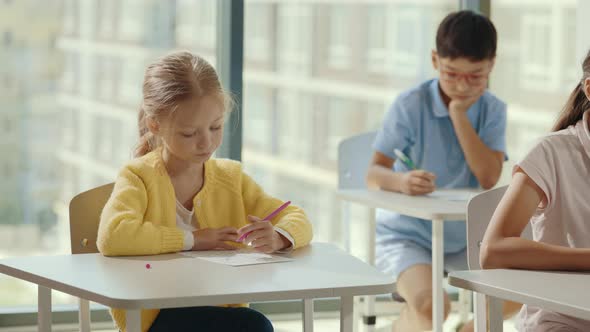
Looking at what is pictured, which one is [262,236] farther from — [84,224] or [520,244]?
[520,244]

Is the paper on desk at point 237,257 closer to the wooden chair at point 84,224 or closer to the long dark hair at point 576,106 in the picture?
the wooden chair at point 84,224

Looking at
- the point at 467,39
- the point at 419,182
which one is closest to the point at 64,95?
the point at 419,182

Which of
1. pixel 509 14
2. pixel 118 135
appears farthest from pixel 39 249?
pixel 509 14

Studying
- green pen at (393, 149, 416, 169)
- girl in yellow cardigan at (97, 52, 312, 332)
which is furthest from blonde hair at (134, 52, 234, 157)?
green pen at (393, 149, 416, 169)

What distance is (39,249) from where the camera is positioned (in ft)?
12.2

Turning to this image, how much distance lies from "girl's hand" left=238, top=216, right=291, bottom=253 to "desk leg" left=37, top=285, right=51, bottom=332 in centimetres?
43

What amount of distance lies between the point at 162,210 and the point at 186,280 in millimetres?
473

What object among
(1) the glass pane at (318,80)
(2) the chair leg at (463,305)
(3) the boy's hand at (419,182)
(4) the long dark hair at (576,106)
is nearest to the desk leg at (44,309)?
(4) the long dark hair at (576,106)

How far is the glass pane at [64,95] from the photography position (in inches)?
145

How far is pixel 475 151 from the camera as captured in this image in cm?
339

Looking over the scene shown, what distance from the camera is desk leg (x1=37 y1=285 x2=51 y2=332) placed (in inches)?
80.7

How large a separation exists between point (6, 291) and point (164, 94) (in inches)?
69.4

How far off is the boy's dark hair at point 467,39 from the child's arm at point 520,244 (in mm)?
1312

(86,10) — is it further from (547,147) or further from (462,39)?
(547,147)
